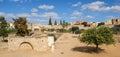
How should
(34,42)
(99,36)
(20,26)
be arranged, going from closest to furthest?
(99,36) < (34,42) < (20,26)

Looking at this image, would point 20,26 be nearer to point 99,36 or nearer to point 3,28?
point 3,28

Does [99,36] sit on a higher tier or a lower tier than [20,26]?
lower

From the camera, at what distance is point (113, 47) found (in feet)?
130

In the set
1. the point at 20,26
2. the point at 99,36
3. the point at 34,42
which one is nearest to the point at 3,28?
the point at 20,26

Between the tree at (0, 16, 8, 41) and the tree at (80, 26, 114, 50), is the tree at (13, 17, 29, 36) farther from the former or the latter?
the tree at (80, 26, 114, 50)

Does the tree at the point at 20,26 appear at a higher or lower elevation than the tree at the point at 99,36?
higher

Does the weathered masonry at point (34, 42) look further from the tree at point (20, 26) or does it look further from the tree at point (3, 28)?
the tree at point (3, 28)

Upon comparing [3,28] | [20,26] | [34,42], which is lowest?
[34,42]

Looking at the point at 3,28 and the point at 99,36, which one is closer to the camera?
the point at 99,36

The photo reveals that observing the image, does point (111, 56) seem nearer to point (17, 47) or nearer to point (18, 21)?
point (17, 47)

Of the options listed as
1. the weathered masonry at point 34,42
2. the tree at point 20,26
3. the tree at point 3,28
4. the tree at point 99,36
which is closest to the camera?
the tree at point 99,36

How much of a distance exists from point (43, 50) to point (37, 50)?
1.18 metres

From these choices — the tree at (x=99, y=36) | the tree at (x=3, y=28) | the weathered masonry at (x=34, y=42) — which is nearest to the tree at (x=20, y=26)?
the tree at (x=3, y=28)

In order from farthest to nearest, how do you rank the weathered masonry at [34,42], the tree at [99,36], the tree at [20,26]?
the tree at [20,26] → the weathered masonry at [34,42] → the tree at [99,36]
